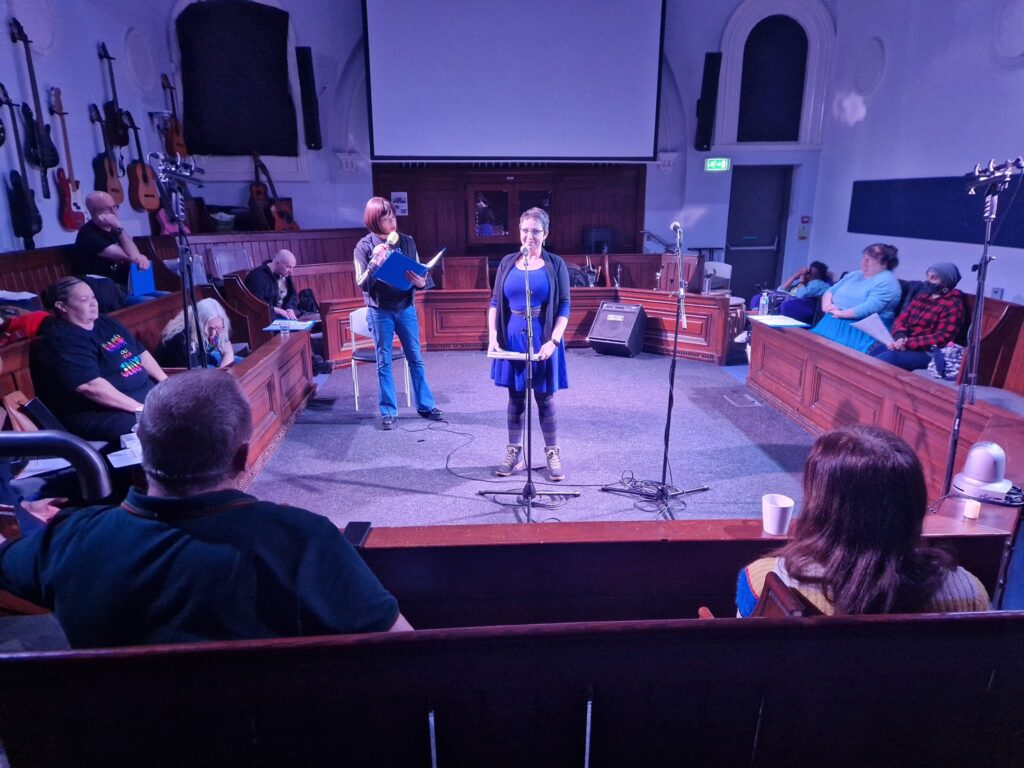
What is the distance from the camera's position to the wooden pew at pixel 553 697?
999mm

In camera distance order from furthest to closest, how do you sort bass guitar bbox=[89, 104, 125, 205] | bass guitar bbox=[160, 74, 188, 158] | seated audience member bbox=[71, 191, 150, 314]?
bass guitar bbox=[160, 74, 188, 158]
bass guitar bbox=[89, 104, 125, 205]
seated audience member bbox=[71, 191, 150, 314]

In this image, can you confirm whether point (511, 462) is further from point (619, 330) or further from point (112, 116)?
point (112, 116)

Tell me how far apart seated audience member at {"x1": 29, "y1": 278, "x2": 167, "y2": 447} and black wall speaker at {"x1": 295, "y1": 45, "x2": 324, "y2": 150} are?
5647 millimetres

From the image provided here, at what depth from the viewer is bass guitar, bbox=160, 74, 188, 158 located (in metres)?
7.48

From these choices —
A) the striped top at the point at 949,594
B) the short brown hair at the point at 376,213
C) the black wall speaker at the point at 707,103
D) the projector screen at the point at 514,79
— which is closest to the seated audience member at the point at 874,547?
the striped top at the point at 949,594

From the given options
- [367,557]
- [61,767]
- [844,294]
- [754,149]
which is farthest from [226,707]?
[754,149]

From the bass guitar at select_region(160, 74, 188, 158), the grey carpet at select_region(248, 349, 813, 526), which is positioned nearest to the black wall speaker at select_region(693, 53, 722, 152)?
the grey carpet at select_region(248, 349, 813, 526)

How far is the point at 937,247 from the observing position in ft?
21.4

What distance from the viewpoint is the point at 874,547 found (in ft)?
3.94

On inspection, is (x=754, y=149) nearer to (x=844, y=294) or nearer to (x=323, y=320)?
(x=844, y=294)

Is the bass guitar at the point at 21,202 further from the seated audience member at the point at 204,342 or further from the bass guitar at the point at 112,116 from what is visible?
the seated audience member at the point at 204,342

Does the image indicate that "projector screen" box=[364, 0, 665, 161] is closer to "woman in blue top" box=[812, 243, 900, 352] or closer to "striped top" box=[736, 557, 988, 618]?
"woman in blue top" box=[812, 243, 900, 352]

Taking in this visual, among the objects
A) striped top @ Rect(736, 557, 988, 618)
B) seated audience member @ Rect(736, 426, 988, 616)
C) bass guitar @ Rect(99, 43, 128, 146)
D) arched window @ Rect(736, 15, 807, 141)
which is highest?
arched window @ Rect(736, 15, 807, 141)

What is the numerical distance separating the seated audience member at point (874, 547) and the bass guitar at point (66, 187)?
6411 millimetres
